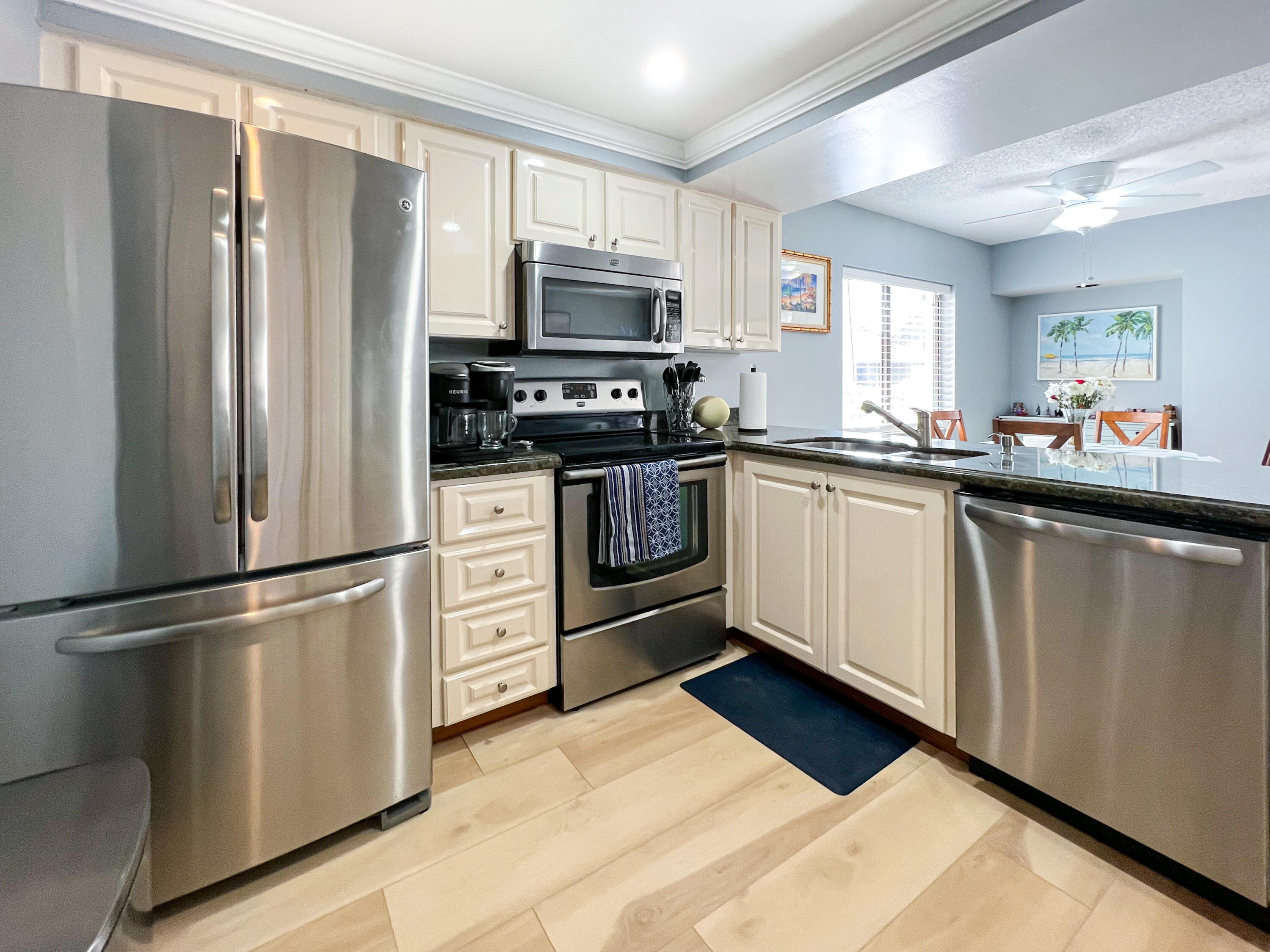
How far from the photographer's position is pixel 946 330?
523 cm

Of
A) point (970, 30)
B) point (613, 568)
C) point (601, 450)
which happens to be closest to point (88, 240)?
point (601, 450)

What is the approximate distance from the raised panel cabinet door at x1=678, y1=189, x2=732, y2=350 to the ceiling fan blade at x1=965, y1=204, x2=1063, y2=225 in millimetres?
2845

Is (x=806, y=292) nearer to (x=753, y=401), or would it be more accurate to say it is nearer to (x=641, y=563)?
(x=753, y=401)

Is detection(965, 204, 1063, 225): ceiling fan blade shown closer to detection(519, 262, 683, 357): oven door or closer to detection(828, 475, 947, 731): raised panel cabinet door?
detection(519, 262, 683, 357): oven door

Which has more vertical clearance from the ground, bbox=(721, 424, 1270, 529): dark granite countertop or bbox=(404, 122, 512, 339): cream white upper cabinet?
→ bbox=(404, 122, 512, 339): cream white upper cabinet

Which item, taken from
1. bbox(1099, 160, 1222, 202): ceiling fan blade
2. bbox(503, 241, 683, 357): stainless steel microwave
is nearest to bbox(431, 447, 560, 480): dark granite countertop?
bbox(503, 241, 683, 357): stainless steel microwave

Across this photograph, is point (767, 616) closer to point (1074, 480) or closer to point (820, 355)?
point (1074, 480)

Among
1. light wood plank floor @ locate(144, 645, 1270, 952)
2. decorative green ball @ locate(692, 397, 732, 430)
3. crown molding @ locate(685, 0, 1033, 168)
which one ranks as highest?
crown molding @ locate(685, 0, 1033, 168)

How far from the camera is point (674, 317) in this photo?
2.79 meters

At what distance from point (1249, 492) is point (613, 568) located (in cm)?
172

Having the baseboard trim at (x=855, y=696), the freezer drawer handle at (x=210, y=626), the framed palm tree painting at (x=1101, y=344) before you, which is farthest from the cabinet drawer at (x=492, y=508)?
the framed palm tree painting at (x=1101, y=344)

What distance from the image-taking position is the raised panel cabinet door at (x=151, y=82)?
1708 mm

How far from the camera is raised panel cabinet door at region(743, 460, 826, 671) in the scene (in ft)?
7.33

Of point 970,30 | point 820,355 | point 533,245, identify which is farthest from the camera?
point 820,355
